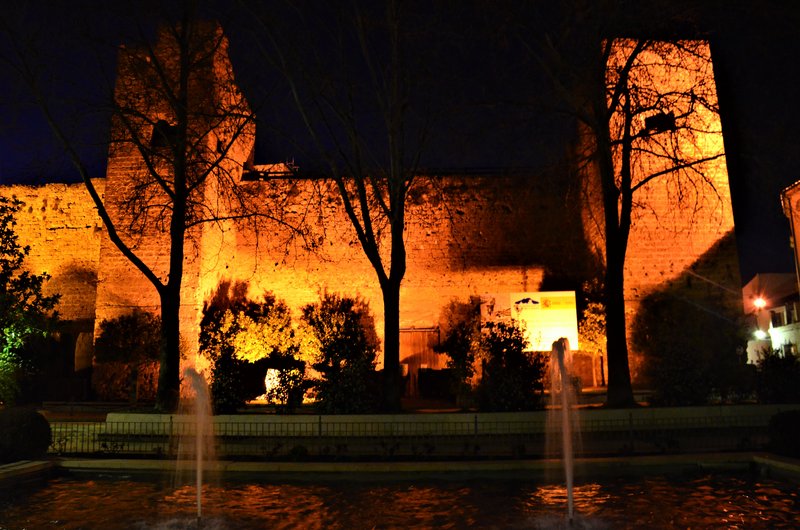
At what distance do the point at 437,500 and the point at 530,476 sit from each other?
1.46m

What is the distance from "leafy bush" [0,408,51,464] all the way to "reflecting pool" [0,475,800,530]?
975 mm

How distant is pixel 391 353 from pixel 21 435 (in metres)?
5.44

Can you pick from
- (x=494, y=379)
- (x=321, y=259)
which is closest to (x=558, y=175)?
(x=494, y=379)

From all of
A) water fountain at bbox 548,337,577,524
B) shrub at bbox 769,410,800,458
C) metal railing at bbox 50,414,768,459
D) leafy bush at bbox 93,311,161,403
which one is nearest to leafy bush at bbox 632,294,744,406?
metal railing at bbox 50,414,768,459

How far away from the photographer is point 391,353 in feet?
36.0

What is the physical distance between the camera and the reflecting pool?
18.2 ft

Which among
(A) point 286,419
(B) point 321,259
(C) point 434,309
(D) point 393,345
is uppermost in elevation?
(B) point 321,259

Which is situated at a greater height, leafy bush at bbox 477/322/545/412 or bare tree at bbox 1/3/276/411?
bare tree at bbox 1/3/276/411

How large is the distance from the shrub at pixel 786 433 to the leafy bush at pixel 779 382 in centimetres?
359

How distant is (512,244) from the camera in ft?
62.4

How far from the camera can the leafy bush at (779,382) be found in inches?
425

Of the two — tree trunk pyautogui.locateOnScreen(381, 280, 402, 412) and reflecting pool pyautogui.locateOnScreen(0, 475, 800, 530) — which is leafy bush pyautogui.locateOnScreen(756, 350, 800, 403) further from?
tree trunk pyautogui.locateOnScreen(381, 280, 402, 412)

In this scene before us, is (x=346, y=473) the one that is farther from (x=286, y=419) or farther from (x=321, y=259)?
(x=321, y=259)

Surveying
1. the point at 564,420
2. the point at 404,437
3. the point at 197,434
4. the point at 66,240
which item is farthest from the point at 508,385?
the point at 66,240
